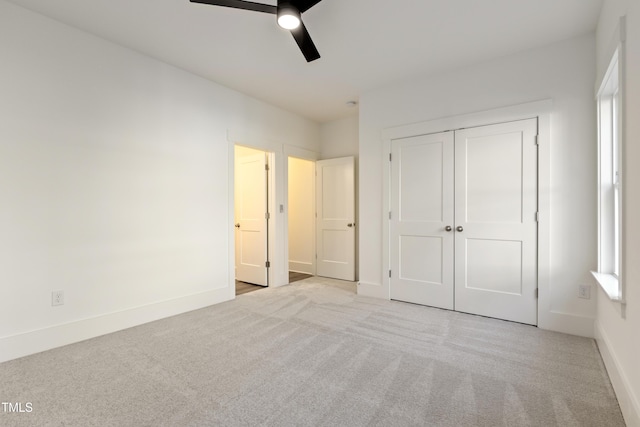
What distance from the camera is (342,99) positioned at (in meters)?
4.21

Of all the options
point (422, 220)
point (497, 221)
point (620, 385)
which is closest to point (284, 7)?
point (422, 220)

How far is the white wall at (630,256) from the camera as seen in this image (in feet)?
4.85

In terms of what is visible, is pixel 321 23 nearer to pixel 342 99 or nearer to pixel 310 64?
pixel 310 64

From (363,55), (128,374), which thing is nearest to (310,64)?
(363,55)

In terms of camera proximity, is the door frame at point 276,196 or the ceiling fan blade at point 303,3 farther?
the door frame at point 276,196

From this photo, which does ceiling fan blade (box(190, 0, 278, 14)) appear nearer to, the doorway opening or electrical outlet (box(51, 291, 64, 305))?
electrical outlet (box(51, 291, 64, 305))

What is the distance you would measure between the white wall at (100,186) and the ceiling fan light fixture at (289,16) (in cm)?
191

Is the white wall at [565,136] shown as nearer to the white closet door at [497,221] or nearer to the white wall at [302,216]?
the white closet door at [497,221]

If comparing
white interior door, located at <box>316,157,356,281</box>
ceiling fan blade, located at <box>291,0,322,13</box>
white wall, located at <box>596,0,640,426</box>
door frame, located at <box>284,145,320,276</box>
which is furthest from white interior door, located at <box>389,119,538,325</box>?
ceiling fan blade, located at <box>291,0,322,13</box>

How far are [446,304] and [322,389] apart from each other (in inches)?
82.4

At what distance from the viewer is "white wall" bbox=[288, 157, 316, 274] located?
5309mm

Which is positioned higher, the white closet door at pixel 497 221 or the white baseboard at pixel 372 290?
the white closet door at pixel 497 221

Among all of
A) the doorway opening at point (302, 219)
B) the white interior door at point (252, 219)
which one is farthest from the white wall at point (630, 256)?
the doorway opening at point (302, 219)

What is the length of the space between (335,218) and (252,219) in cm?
135
